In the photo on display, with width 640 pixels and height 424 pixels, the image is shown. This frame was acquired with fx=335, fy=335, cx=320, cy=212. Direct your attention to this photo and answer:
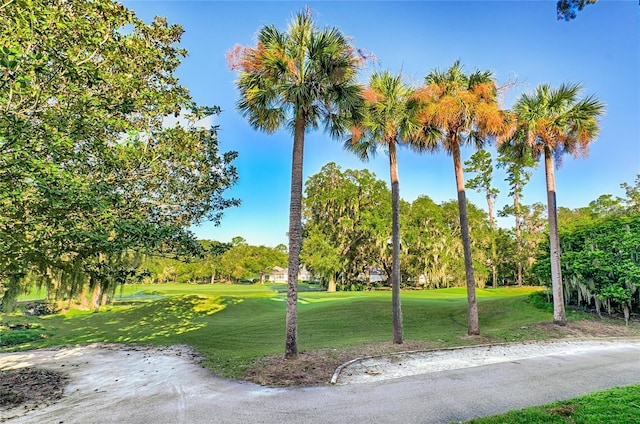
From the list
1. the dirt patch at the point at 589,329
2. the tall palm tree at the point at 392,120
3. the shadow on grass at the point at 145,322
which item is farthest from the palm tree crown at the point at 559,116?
the shadow on grass at the point at 145,322

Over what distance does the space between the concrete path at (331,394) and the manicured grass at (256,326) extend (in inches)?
63.3

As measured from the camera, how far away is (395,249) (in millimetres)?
11148

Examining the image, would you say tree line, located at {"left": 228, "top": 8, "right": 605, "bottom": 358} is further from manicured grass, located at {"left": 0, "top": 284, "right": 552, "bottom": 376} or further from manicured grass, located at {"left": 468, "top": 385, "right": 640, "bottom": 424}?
manicured grass, located at {"left": 468, "top": 385, "right": 640, "bottom": 424}

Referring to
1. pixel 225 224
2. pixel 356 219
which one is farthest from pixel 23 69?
pixel 356 219

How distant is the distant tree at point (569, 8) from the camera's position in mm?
4471

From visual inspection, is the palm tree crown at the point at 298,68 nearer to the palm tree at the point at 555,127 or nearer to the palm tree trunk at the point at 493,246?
the palm tree at the point at 555,127

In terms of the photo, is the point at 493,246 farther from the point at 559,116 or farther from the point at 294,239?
the point at 294,239

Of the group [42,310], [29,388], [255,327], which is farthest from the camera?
[42,310]

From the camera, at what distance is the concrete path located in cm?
530

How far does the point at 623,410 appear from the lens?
14.7 ft

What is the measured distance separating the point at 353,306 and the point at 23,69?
1682 cm

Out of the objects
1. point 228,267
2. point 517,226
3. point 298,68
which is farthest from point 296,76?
point 228,267

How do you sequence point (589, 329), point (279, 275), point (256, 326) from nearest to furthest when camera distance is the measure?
point (589, 329) < point (256, 326) < point (279, 275)

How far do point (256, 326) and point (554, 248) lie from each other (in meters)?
13.4
